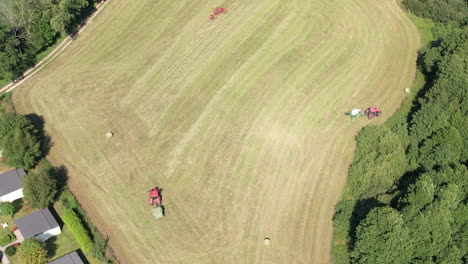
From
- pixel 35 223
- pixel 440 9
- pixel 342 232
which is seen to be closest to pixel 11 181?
pixel 35 223

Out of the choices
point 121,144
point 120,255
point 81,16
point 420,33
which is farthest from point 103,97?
point 420,33

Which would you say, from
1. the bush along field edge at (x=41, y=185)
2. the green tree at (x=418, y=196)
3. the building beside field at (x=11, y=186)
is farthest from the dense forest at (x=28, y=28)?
the green tree at (x=418, y=196)

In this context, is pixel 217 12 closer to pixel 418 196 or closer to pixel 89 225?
pixel 89 225

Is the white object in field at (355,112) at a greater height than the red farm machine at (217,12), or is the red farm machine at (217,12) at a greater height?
the red farm machine at (217,12)

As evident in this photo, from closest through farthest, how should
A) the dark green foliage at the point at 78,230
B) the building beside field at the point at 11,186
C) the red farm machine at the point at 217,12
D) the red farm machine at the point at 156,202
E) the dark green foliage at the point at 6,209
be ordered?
the dark green foliage at the point at 78,230 < the dark green foliage at the point at 6,209 < the red farm machine at the point at 156,202 < the building beside field at the point at 11,186 < the red farm machine at the point at 217,12

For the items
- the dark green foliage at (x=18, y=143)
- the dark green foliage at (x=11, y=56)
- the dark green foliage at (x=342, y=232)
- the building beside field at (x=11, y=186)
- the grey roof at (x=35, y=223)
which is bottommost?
the dark green foliage at (x=342, y=232)

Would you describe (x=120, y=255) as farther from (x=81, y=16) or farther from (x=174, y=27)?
(x=81, y=16)

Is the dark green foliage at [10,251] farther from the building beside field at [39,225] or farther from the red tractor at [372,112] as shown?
the red tractor at [372,112]
